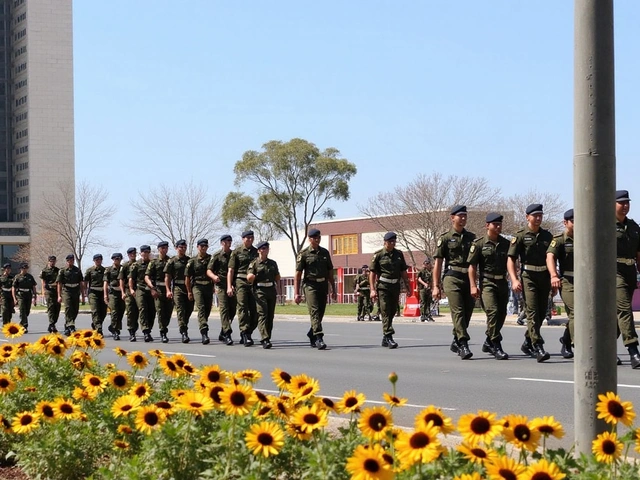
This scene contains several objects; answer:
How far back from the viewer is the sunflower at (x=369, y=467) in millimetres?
3680

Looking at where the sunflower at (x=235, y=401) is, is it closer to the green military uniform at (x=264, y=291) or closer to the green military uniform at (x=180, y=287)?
the green military uniform at (x=264, y=291)

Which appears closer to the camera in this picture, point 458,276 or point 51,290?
point 458,276

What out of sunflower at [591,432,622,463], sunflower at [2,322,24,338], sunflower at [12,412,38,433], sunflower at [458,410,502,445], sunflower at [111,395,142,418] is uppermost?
sunflower at [2,322,24,338]

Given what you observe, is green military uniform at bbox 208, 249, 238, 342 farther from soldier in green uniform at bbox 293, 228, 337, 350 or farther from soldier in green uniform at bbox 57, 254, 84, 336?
soldier in green uniform at bbox 57, 254, 84, 336

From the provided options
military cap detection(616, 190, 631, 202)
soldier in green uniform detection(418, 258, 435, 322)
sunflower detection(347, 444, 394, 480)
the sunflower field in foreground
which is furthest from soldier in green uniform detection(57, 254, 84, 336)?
sunflower detection(347, 444, 394, 480)

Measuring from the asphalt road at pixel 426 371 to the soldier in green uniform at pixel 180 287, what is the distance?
457mm

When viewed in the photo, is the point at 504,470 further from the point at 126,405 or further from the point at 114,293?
the point at 114,293

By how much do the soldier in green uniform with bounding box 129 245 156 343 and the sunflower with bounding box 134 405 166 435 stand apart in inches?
695

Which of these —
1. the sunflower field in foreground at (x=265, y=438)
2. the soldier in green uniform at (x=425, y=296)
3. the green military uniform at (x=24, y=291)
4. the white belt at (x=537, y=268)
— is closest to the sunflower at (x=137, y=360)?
the sunflower field in foreground at (x=265, y=438)

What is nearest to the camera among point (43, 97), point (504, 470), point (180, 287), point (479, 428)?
point (504, 470)

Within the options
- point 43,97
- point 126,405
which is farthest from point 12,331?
point 43,97

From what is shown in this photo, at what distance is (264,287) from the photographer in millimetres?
18688

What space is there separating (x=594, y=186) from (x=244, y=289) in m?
14.5

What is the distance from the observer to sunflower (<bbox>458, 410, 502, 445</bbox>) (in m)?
4.11
